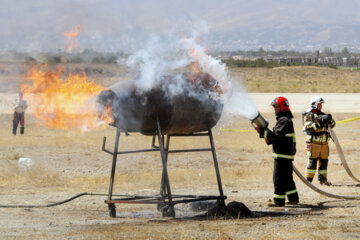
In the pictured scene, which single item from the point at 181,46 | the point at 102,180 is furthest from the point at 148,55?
the point at 102,180

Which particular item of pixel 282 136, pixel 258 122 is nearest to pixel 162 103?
pixel 258 122

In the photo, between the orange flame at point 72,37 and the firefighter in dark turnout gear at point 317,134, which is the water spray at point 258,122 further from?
the orange flame at point 72,37

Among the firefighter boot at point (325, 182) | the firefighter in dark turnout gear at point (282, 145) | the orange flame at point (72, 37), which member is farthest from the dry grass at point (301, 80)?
the orange flame at point (72, 37)

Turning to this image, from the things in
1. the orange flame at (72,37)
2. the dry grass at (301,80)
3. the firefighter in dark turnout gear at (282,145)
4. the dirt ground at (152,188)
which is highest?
the dry grass at (301,80)

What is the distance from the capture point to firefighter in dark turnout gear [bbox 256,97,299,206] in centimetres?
1063

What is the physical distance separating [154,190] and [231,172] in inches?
119

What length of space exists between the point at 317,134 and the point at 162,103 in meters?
5.04

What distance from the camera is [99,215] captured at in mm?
10578

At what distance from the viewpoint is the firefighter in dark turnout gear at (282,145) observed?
1063 cm

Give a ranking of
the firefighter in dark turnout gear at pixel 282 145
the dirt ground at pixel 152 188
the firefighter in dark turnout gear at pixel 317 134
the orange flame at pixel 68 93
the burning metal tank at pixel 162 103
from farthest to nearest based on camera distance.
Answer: the firefighter in dark turnout gear at pixel 317 134 < the firefighter in dark turnout gear at pixel 282 145 < the orange flame at pixel 68 93 < the burning metal tank at pixel 162 103 < the dirt ground at pixel 152 188

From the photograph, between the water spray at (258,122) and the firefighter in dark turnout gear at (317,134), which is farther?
the firefighter in dark turnout gear at (317,134)

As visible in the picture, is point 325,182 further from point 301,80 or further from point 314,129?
point 301,80

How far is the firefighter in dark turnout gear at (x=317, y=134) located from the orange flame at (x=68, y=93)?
520 centimetres

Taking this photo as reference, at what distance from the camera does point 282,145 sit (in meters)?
10.8
